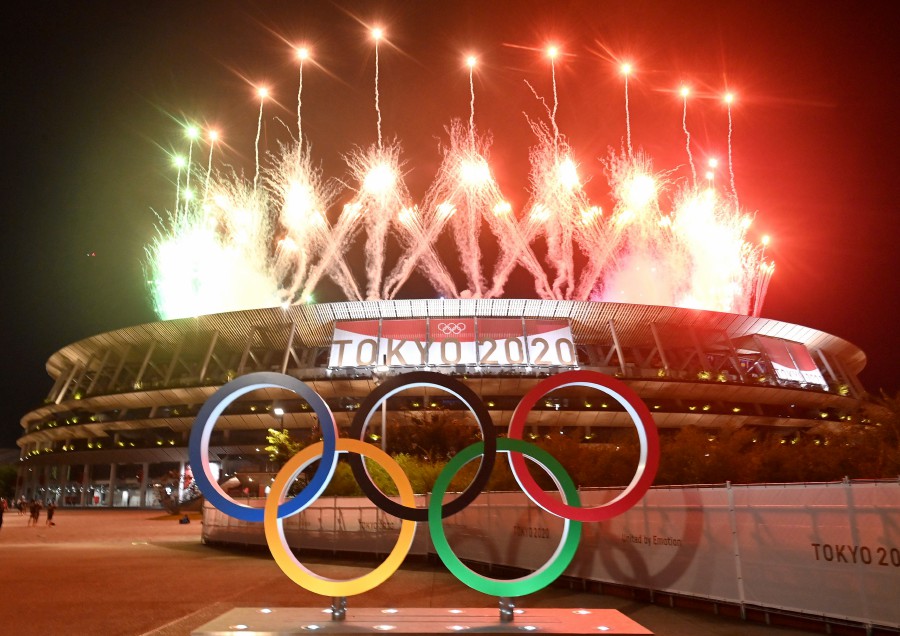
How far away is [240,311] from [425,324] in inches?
651

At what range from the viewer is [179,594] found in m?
13.7

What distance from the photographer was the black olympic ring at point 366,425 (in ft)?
31.7

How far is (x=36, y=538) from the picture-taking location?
29.7 m

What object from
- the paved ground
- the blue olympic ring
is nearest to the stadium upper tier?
the paved ground

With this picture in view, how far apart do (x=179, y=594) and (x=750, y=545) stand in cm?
1166

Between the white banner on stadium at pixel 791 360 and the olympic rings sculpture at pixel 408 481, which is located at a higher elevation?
the white banner on stadium at pixel 791 360

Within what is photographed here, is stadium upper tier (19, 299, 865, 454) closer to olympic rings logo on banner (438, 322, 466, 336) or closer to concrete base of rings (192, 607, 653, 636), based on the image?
olympic rings logo on banner (438, 322, 466, 336)

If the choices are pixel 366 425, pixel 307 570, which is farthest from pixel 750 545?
pixel 307 570

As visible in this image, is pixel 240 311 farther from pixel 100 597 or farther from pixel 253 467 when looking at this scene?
pixel 100 597

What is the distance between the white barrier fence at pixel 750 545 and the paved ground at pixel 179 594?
646mm

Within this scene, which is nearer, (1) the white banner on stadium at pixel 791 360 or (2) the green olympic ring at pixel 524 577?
(2) the green olympic ring at pixel 524 577

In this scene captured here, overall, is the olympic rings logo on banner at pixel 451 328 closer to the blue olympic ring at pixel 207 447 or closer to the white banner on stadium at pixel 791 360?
the white banner on stadium at pixel 791 360

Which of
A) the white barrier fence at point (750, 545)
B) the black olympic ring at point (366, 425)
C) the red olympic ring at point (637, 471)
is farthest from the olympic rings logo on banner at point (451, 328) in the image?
the black olympic ring at point (366, 425)

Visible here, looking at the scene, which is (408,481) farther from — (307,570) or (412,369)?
(412,369)
